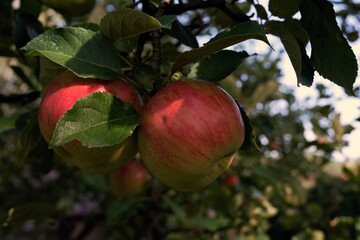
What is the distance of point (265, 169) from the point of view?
159 centimetres

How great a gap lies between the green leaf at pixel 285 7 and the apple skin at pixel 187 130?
21cm

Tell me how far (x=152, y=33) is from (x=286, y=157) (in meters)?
1.36

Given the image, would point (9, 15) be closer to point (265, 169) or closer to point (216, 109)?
point (216, 109)

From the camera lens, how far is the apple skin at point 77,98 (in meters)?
0.62

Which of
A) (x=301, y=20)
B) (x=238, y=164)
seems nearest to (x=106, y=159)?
(x=301, y=20)

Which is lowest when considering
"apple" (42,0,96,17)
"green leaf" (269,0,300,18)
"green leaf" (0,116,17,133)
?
"green leaf" (0,116,17,133)

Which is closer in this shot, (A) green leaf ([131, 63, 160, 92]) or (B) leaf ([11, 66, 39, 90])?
(A) green leaf ([131, 63, 160, 92])

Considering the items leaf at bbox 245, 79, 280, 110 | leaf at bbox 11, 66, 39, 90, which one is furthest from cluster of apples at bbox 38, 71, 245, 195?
leaf at bbox 245, 79, 280, 110

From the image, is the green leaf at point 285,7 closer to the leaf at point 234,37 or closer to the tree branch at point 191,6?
the tree branch at point 191,6

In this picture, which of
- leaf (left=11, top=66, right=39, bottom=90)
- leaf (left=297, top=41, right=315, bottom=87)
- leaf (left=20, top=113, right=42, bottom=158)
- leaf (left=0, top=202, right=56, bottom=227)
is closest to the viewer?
leaf (left=297, top=41, right=315, bottom=87)

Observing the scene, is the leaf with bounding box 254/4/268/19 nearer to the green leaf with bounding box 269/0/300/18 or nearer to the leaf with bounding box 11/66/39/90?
the green leaf with bounding box 269/0/300/18

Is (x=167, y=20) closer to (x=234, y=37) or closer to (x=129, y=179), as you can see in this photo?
(x=234, y=37)

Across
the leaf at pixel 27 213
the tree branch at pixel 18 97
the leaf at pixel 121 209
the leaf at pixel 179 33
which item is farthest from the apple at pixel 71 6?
the leaf at pixel 121 209

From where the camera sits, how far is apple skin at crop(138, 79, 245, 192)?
1.97ft
